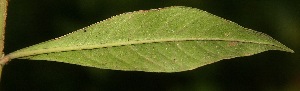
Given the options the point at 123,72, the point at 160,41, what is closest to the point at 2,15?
the point at 160,41

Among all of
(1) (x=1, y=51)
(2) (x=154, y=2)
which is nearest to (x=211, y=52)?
(1) (x=1, y=51)

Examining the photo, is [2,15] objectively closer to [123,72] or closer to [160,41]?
[160,41]

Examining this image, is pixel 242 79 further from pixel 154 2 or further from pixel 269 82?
pixel 154 2

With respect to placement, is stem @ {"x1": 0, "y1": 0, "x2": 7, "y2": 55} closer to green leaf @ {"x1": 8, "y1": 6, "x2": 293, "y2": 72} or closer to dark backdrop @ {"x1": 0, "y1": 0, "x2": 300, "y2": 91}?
green leaf @ {"x1": 8, "y1": 6, "x2": 293, "y2": 72}

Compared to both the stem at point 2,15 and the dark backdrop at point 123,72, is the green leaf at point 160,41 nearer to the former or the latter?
the stem at point 2,15

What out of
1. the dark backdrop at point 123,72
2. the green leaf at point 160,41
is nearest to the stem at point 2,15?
the green leaf at point 160,41

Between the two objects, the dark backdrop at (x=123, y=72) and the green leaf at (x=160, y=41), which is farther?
the dark backdrop at (x=123, y=72)
